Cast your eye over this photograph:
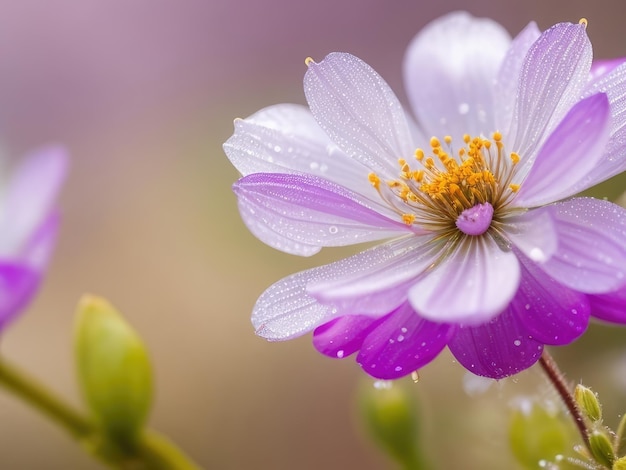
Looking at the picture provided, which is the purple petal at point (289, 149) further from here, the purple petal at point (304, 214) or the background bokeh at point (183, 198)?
the background bokeh at point (183, 198)

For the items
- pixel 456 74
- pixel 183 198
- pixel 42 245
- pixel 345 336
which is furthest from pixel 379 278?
pixel 183 198

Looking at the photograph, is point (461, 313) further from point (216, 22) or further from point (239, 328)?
point (216, 22)

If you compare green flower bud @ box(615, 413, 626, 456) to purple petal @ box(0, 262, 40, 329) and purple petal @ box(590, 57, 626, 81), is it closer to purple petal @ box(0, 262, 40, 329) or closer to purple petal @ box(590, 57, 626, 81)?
purple petal @ box(590, 57, 626, 81)

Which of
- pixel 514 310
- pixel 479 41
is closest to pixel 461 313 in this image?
pixel 514 310

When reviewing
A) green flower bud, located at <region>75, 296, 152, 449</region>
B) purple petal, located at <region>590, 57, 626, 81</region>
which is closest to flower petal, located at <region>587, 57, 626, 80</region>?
purple petal, located at <region>590, 57, 626, 81</region>

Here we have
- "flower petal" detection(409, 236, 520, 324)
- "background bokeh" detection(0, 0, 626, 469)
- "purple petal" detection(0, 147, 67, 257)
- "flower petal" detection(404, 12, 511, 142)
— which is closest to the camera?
"flower petal" detection(409, 236, 520, 324)

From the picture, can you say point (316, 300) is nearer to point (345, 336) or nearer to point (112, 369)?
point (345, 336)
